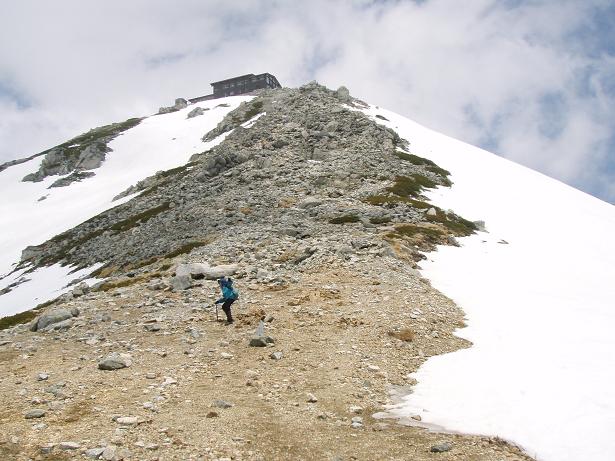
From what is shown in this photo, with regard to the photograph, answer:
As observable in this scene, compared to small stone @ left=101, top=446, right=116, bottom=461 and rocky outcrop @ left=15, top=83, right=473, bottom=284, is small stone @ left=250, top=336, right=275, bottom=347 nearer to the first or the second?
rocky outcrop @ left=15, top=83, right=473, bottom=284

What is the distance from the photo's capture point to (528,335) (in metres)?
19.7

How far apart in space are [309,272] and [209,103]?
133057 millimetres

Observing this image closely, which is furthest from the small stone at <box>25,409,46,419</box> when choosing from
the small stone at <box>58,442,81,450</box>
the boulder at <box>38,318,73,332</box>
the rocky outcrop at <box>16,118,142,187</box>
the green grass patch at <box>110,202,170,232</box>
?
the rocky outcrop at <box>16,118,142,187</box>

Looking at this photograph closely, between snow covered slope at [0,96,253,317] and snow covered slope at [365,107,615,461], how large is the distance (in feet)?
132

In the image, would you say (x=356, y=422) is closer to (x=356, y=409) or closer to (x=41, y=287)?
(x=356, y=409)

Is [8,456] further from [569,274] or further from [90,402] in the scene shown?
[569,274]

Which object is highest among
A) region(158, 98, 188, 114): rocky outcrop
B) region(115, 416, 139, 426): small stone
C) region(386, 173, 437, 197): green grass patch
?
region(158, 98, 188, 114): rocky outcrop

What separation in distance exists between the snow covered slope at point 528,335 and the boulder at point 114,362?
8877 mm

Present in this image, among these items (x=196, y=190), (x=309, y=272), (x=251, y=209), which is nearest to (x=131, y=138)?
(x=196, y=190)

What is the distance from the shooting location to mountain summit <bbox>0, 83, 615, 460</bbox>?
11.3 m

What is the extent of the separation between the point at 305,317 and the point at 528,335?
9124 millimetres

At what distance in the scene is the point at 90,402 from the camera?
12.8m

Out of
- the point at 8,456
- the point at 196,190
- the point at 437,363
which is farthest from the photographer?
the point at 196,190

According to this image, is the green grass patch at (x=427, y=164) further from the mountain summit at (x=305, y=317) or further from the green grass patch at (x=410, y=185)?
the green grass patch at (x=410, y=185)
